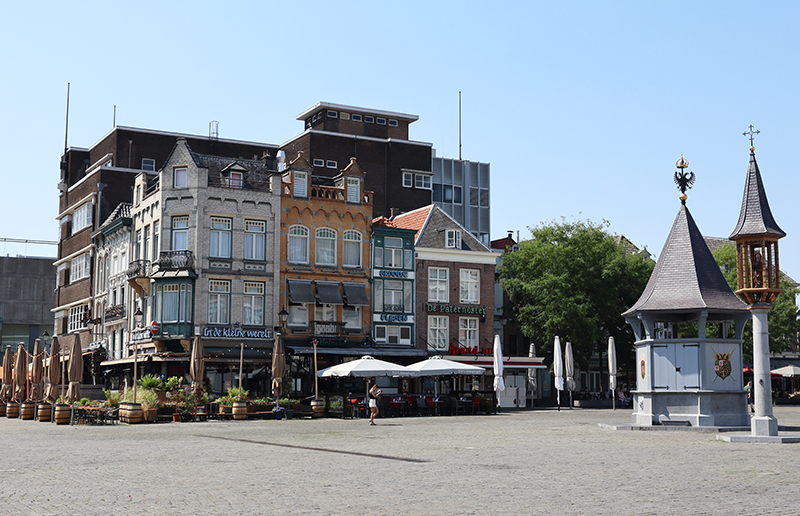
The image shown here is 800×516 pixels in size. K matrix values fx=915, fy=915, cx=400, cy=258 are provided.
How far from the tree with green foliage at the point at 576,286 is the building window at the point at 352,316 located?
12239 millimetres

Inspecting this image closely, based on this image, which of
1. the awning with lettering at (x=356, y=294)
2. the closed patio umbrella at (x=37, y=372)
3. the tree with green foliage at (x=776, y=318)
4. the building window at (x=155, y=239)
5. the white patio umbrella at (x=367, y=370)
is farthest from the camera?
the tree with green foliage at (x=776, y=318)

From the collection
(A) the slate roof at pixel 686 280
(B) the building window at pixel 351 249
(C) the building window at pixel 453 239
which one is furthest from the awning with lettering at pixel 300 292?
(A) the slate roof at pixel 686 280

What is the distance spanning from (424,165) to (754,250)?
1797 inches

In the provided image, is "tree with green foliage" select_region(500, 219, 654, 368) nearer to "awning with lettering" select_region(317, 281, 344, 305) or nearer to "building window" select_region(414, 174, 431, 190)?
"building window" select_region(414, 174, 431, 190)

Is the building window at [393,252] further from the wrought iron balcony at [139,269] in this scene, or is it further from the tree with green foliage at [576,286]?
the wrought iron balcony at [139,269]

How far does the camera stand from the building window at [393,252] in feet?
172

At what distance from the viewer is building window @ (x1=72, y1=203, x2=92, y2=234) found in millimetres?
59969

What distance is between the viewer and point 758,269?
24.1 m

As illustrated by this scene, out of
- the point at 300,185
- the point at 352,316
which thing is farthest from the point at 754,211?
the point at 300,185

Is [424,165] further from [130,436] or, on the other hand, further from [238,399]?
[130,436]

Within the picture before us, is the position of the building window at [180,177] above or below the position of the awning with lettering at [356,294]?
above

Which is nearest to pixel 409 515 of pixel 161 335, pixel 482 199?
pixel 161 335

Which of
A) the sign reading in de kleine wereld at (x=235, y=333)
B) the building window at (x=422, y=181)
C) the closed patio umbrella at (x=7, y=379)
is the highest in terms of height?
the building window at (x=422, y=181)

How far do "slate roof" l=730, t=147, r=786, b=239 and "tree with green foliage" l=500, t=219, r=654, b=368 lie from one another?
3056 cm
